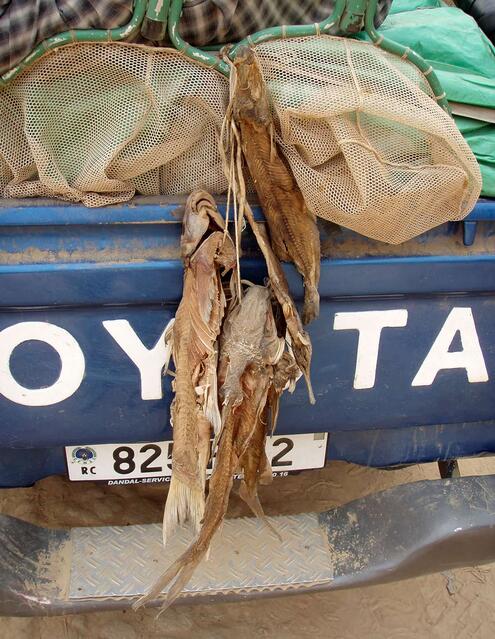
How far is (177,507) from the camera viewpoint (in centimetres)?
145

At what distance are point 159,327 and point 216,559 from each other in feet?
1.99

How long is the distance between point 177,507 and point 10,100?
938 mm

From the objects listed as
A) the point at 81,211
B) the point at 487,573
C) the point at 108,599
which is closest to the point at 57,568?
the point at 108,599

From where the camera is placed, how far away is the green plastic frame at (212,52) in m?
1.38

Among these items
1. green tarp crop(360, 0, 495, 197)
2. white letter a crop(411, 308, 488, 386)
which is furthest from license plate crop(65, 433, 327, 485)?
green tarp crop(360, 0, 495, 197)

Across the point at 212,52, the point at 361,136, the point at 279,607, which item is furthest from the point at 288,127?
the point at 279,607

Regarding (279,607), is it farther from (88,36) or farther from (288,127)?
(88,36)

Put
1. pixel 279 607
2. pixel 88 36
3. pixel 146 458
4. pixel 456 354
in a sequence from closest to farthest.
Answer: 1. pixel 88 36
2. pixel 456 354
3. pixel 146 458
4. pixel 279 607

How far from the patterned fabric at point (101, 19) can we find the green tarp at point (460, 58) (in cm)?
49

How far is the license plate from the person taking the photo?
5.74 ft

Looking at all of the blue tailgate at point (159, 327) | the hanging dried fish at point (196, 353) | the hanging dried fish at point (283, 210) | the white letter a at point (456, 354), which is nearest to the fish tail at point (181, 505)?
the hanging dried fish at point (196, 353)

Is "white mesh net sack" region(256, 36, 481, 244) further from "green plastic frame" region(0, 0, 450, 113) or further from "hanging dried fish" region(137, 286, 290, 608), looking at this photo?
"hanging dried fish" region(137, 286, 290, 608)

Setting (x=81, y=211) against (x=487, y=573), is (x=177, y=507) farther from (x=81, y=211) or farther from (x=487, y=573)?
(x=487, y=573)

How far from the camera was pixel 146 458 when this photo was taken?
1775mm
